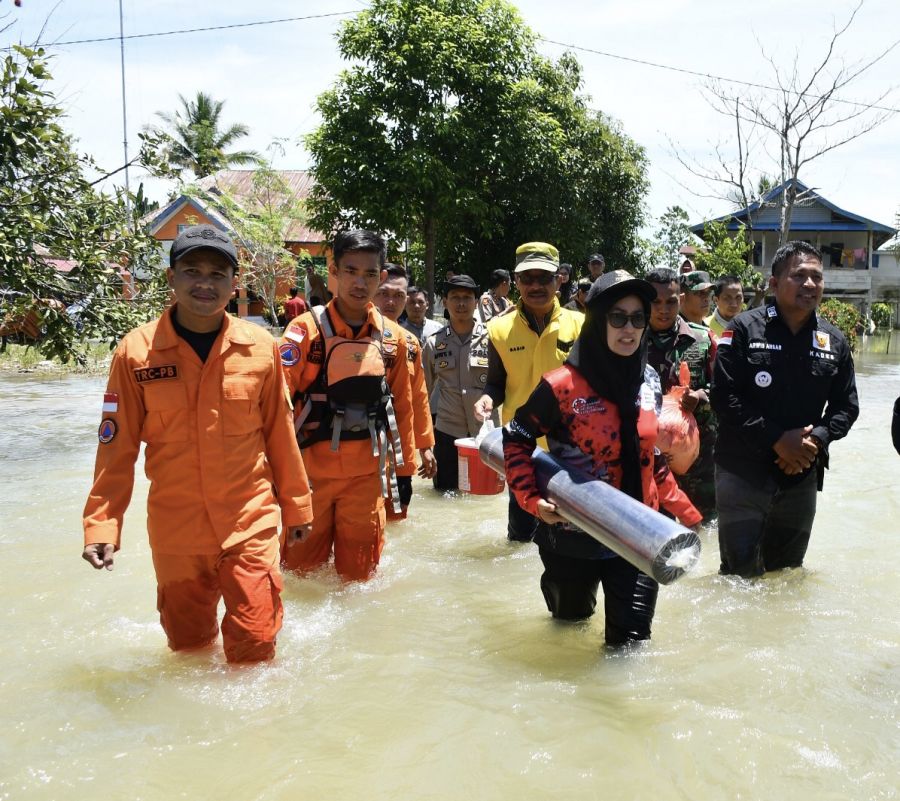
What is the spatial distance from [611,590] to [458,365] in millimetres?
4180

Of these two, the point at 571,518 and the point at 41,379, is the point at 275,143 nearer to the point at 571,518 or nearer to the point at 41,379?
the point at 41,379

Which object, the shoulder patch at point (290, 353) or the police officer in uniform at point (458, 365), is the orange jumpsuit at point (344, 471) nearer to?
the shoulder patch at point (290, 353)

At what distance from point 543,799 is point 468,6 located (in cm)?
2599

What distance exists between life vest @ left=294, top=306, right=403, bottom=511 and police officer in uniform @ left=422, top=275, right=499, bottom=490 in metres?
2.75

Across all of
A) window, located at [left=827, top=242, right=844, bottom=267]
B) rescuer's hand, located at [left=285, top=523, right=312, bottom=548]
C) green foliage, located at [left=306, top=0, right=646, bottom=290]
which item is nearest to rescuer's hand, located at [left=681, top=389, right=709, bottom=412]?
rescuer's hand, located at [left=285, top=523, right=312, bottom=548]

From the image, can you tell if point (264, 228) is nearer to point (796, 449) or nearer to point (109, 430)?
point (796, 449)

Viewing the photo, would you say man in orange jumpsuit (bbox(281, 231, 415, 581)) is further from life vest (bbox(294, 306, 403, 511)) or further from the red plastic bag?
the red plastic bag

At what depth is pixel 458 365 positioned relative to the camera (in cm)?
805

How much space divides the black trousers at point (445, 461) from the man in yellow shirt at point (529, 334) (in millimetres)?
2295

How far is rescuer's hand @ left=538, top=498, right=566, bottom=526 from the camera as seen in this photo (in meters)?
3.75

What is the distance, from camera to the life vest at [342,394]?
5027 millimetres

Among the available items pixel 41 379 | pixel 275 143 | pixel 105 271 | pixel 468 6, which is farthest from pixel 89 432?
pixel 275 143

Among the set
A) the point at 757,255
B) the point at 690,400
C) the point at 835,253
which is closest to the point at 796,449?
the point at 690,400

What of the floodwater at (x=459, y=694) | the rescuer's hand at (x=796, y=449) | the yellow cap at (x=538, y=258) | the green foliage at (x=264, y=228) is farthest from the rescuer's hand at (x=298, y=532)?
the green foliage at (x=264, y=228)
